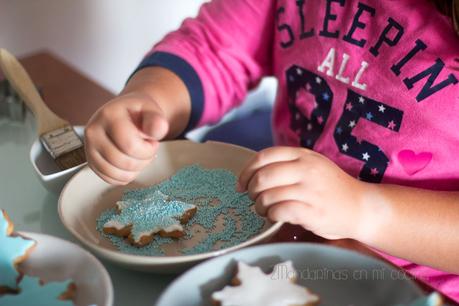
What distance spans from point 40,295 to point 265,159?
0.19 metres

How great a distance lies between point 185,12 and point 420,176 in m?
0.95

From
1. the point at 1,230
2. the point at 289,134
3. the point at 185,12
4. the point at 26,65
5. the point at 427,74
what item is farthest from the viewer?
the point at 185,12

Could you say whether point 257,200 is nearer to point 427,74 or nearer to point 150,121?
point 150,121

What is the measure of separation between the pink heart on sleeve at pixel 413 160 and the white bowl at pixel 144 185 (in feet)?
0.51

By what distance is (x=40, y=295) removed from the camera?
1.28 feet

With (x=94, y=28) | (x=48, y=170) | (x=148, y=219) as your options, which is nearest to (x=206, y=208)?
(x=148, y=219)

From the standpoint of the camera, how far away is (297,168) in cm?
46

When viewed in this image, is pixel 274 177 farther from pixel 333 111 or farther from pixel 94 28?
pixel 94 28

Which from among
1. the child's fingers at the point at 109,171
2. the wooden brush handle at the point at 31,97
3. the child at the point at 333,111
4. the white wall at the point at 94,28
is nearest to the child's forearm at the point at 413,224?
the child at the point at 333,111

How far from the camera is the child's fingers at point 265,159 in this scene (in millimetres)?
459

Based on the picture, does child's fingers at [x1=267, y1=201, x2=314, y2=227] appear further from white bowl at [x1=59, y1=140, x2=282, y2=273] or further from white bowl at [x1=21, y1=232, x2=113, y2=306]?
white bowl at [x1=21, y1=232, x2=113, y2=306]

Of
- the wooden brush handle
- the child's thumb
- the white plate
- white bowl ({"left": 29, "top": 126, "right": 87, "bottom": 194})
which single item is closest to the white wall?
the wooden brush handle

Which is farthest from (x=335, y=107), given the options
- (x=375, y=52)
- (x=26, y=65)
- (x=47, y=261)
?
(x=26, y=65)

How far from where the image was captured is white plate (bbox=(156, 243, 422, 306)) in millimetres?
396
